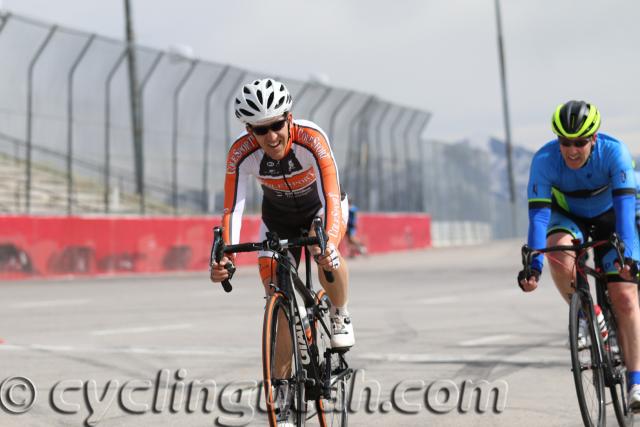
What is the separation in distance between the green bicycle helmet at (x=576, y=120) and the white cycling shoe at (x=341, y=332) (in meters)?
1.50

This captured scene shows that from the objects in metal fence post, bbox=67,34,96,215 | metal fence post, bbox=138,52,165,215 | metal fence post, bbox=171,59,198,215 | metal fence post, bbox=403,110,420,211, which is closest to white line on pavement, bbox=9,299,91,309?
metal fence post, bbox=67,34,96,215

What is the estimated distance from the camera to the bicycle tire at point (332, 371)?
5.53 meters

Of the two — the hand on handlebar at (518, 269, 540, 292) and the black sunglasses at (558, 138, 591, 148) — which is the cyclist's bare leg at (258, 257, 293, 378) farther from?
the black sunglasses at (558, 138, 591, 148)

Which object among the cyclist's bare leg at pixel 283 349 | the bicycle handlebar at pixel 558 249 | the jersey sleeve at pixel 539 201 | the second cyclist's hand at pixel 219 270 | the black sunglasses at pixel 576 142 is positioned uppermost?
the black sunglasses at pixel 576 142

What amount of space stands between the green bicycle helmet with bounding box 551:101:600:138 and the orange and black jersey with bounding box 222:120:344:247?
3.96ft

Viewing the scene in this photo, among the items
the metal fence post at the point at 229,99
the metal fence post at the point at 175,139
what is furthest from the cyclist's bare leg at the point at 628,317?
the metal fence post at the point at 229,99

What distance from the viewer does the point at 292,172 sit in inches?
225

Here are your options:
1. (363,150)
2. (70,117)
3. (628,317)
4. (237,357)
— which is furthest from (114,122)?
(628,317)

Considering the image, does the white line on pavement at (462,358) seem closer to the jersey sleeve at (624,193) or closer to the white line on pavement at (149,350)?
the white line on pavement at (149,350)

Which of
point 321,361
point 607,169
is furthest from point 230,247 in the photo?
point 607,169

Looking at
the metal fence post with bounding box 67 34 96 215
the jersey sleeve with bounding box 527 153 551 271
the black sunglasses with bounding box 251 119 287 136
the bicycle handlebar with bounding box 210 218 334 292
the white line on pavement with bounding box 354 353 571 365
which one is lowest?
the white line on pavement with bounding box 354 353 571 365

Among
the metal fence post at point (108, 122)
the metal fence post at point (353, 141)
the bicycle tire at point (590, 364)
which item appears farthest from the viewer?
the metal fence post at point (353, 141)

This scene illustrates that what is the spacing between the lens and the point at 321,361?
18.3ft

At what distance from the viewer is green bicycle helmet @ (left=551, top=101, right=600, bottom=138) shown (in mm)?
5602
